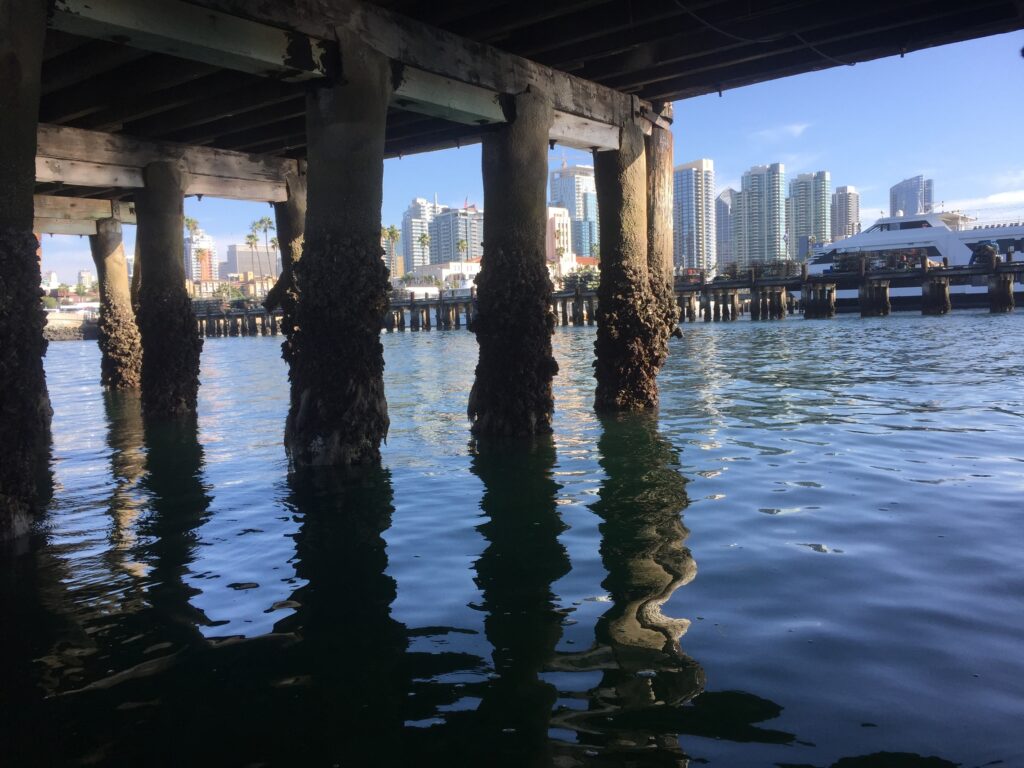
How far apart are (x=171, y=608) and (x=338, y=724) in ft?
7.38

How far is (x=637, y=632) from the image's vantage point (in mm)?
4852

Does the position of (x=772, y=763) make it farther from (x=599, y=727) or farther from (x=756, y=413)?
(x=756, y=413)

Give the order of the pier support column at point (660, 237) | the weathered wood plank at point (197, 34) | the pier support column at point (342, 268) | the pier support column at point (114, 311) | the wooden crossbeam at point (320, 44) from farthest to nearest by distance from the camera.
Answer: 1. the pier support column at point (114, 311)
2. the pier support column at point (660, 237)
3. the pier support column at point (342, 268)
4. the wooden crossbeam at point (320, 44)
5. the weathered wood plank at point (197, 34)

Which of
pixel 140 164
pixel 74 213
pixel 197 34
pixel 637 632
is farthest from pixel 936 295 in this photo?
pixel 637 632

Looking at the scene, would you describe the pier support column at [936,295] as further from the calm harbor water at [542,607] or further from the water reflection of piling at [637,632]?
the water reflection of piling at [637,632]

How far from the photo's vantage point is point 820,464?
31.0 ft

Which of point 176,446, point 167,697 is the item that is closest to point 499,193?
point 176,446

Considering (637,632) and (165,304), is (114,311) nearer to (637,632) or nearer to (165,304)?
(165,304)

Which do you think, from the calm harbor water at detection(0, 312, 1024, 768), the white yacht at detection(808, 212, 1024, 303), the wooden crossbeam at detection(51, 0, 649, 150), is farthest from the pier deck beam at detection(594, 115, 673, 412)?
the white yacht at detection(808, 212, 1024, 303)

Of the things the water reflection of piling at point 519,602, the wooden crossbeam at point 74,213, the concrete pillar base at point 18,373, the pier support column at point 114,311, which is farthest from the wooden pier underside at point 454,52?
the pier support column at point 114,311

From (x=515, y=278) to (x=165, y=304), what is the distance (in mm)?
7666

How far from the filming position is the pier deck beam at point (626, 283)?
13586 millimetres

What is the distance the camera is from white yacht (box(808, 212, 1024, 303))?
67.1 meters

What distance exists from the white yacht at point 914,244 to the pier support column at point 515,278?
60.4 metres
